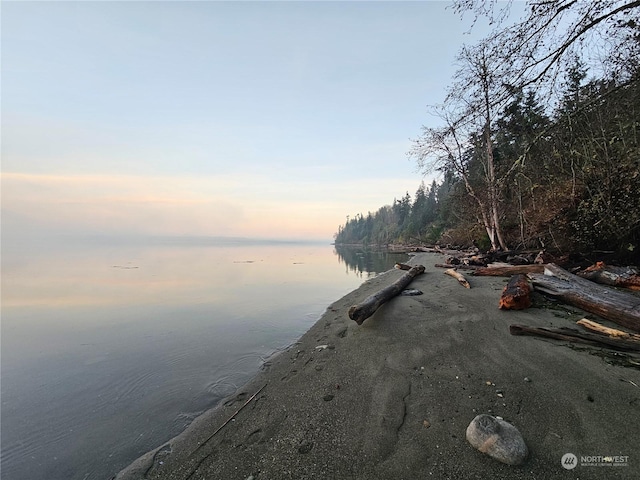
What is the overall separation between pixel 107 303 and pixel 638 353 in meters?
13.4

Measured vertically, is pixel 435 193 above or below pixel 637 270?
above

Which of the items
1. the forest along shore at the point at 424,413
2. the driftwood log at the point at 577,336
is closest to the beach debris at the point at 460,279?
the forest along shore at the point at 424,413

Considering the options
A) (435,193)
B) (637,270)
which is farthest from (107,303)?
(435,193)

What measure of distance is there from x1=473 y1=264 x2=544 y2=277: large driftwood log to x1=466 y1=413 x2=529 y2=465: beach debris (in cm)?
640

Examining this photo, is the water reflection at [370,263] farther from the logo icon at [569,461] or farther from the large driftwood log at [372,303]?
the logo icon at [569,461]

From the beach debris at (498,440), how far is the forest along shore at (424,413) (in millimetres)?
53

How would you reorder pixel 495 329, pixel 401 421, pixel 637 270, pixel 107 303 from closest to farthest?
pixel 401 421
pixel 495 329
pixel 637 270
pixel 107 303

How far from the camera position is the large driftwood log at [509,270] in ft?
23.8

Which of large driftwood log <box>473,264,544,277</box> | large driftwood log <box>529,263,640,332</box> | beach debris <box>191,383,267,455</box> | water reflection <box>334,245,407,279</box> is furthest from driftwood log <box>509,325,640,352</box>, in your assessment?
water reflection <box>334,245,407,279</box>

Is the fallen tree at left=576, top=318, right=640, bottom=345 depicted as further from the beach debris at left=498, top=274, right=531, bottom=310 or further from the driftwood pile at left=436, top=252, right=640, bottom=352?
the beach debris at left=498, top=274, right=531, bottom=310

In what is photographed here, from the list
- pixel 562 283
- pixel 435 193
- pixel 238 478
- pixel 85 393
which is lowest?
pixel 85 393

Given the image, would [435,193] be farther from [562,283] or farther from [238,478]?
A: [238,478]

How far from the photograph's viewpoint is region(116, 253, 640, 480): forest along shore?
2072 millimetres

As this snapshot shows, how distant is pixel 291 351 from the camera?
5.29 m
